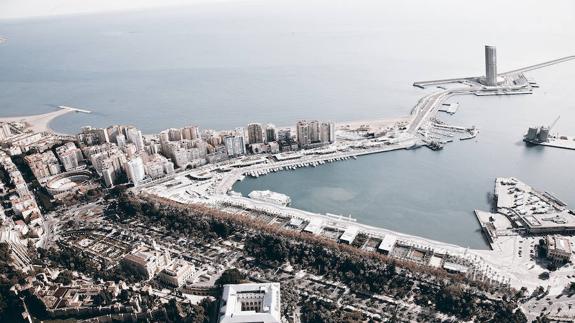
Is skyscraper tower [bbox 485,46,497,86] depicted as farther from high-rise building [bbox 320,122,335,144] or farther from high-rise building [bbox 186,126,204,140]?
high-rise building [bbox 186,126,204,140]

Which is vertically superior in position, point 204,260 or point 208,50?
point 208,50

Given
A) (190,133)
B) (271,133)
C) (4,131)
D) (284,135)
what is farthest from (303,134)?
(4,131)

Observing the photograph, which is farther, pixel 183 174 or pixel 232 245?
pixel 183 174

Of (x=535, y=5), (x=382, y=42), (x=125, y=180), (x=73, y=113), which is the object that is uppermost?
(x=535, y=5)

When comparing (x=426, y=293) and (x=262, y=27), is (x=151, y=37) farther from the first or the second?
(x=426, y=293)

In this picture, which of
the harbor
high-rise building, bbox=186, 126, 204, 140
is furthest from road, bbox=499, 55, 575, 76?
high-rise building, bbox=186, 126, 204, 140

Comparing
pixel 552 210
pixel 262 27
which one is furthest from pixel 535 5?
pixel 552 210

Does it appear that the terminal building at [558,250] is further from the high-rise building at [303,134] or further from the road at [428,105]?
the high-rise building at [303,134]

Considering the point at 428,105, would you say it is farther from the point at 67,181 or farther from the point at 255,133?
the point at 67,181
